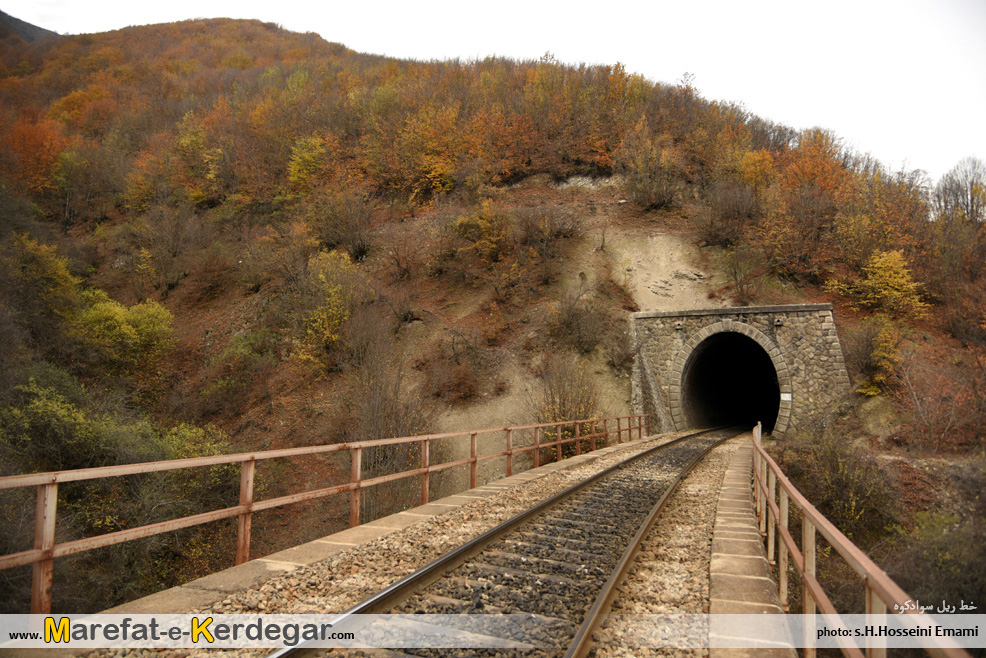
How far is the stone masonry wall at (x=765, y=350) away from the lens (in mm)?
23297

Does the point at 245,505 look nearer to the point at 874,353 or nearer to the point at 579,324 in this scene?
the point at 579,324

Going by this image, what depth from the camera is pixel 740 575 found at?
5.36 meters

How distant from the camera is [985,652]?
6406 millimetres

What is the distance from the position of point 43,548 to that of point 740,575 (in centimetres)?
573

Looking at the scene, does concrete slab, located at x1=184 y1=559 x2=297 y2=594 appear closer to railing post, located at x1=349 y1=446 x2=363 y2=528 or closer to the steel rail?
railing post, located at x1=349 y1=446 x2=363 y2=528

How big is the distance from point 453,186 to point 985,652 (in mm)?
38925

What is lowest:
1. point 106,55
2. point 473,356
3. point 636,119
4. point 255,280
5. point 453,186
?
point 473,356

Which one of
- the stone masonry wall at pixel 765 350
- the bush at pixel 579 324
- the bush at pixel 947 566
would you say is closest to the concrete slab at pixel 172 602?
the bush at pixel 947 566

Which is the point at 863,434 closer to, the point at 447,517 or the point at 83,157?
the point at 447,517

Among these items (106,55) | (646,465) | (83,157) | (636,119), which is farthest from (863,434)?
(106,55)

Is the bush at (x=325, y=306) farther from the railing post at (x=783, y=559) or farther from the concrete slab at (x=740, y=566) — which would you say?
the railing post at (x=783, y=559)

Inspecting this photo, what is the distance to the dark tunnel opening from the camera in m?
27.9

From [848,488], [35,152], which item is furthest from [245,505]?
[35,152]

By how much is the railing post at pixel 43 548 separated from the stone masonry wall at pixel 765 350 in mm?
23649
